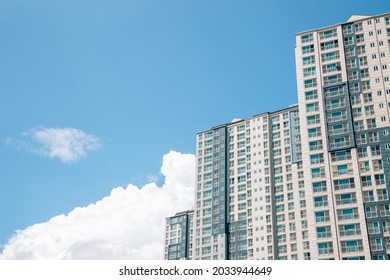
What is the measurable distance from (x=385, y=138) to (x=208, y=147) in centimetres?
5358

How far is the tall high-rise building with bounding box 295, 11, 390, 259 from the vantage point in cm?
6531

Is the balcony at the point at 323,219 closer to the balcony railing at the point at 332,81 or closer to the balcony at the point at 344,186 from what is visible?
the balcony at the point at 344,186

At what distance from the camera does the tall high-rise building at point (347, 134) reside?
2571 inches

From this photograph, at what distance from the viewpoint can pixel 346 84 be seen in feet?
242

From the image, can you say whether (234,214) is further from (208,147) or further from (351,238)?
(351,238)

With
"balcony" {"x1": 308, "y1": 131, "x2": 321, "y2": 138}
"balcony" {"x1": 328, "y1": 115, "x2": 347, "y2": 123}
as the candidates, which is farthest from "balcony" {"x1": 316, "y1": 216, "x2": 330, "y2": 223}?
"balcony" {"x1": 328, "y1": 115, "x2": 347, "y2": 123}

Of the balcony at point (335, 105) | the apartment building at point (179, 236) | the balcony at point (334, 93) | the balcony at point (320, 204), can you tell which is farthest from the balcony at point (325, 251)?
the apartment building at point (179, 236)

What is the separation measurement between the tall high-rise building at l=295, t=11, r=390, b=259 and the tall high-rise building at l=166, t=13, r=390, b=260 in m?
0.14

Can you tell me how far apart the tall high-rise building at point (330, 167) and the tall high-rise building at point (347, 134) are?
0.14 m

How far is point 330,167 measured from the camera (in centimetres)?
7019

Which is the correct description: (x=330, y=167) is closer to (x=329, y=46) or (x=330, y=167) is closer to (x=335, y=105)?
(x=335, y=105)

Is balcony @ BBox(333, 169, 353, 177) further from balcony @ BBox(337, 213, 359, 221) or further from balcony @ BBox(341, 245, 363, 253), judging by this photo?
balcony @ BBox(341, 245, 363, 253)
